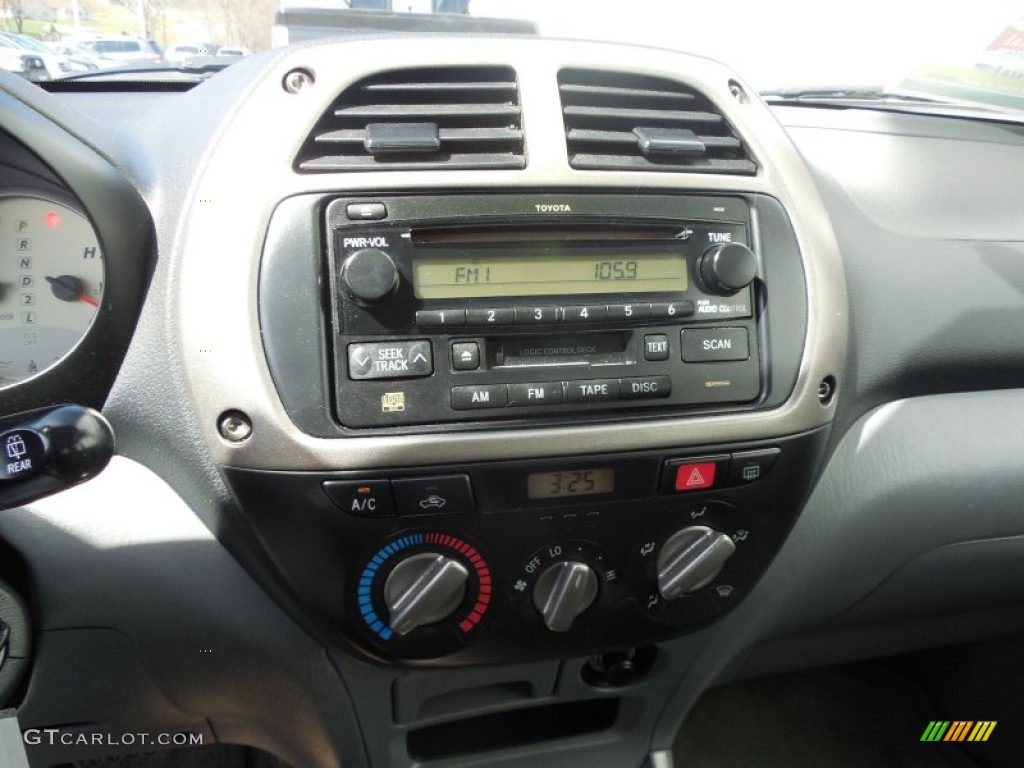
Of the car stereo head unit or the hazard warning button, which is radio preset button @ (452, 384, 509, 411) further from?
the hazard warning button

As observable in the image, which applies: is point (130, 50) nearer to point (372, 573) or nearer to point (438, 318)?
point (438, 318)

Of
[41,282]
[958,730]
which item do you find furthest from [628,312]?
[958,730]

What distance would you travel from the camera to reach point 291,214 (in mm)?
823

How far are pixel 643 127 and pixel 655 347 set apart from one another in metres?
0.26

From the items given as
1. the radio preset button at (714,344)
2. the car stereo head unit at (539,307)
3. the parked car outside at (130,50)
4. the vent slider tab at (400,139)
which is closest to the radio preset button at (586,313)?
the car stereo head unit at (539,307)

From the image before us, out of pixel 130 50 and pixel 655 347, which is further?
pixel 130 50

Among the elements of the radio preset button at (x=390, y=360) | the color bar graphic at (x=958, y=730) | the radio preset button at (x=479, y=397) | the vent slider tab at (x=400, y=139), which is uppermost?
the vent slider tab at (x=400, y=139)

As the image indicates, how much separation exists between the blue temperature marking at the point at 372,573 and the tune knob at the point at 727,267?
45 cm

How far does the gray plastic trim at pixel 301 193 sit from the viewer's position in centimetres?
81

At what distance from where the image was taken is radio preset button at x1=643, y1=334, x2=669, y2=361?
91 centimetres

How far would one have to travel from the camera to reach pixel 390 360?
33.0 inches

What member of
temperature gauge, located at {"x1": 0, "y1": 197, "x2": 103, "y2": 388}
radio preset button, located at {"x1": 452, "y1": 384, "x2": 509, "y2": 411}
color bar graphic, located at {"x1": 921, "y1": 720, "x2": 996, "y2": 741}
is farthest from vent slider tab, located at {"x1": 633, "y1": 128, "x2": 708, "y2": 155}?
color bar graphic, located at {"x1": 921, "y1": 720, "x2": 996, "y2": 741}

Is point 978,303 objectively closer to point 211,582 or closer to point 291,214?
point 291,214

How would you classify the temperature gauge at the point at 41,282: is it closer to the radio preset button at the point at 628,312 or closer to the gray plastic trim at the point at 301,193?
the gray plastic trim at the point at 301,193
